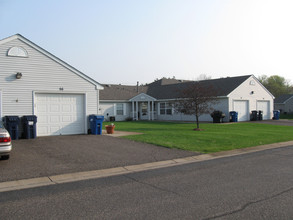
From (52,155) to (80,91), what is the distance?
6.89 m

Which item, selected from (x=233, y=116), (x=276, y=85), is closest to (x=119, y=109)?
(x=233, y=116)

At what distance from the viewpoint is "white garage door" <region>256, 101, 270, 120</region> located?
1268 inches

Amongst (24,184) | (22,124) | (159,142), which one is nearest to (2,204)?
(24,184)

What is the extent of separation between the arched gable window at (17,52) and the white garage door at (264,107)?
25198 millimetres

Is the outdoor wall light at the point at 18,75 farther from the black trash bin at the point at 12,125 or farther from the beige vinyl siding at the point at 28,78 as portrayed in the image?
the black trash bin at the point at 12,125

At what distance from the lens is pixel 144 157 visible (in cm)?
1028

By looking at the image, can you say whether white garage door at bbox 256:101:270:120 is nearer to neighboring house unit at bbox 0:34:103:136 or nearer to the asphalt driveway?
neighboring house unit at bbox 0:34:103:136

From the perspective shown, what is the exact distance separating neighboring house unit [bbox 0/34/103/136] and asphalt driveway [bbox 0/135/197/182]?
73.1 inches

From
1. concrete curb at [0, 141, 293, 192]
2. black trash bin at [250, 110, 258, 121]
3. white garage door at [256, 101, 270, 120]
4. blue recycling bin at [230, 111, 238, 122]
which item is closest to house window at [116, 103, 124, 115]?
blue recycling bin at [230, 111, 238, 122]

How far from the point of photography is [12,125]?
14.1 m

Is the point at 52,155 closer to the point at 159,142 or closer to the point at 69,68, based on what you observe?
the point at 159,142

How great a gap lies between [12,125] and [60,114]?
282cm

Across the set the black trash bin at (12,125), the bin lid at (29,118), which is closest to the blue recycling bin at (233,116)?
the bin lid at (29,118)

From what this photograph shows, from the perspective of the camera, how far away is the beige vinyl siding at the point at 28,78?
578 inches
